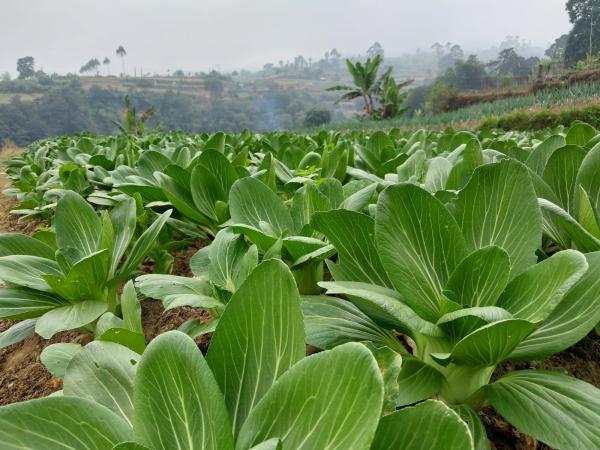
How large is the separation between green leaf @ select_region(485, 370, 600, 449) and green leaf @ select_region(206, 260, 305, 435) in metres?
0.41

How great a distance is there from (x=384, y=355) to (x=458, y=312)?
14 cm

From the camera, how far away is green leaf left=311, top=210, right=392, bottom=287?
90 centimetres

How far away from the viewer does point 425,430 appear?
0.50 meters

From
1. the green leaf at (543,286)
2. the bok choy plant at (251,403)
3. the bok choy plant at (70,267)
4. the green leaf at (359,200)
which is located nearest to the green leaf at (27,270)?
the bok choy plant at (70,267)

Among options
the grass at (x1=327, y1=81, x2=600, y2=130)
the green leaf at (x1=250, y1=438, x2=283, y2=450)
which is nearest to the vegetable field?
the green leaf at (x1=250, y1=438, x2=283, y2=450)

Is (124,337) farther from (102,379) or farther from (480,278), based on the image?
(480,278)

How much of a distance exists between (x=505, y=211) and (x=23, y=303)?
1.35 meters

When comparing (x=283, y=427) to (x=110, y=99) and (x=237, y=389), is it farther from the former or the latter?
(x=110, y=99)

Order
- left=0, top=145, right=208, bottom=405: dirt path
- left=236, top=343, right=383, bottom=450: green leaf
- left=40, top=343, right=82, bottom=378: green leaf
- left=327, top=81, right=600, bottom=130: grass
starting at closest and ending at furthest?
1. left=236, top=343, right=383, bottom=450: green leaf
2. left=40, top=343, right=82, bottom=378: green leaf
3. left=0, top=145, right=208, bottom=405: dirt path
4. left=327, top=81, right=600, bottom=130: grass

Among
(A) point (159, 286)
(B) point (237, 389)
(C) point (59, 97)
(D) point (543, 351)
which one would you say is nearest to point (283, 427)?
(B) point (237, 389)

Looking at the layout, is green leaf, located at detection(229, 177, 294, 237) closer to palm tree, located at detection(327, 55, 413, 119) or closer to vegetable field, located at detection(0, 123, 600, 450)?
vegetable field, located at detection(0, 123, 600, 450)

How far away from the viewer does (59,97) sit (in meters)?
53.2

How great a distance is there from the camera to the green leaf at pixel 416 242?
2.72 feet

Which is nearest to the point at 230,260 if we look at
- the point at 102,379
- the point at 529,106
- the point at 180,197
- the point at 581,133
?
the point at 102,379
